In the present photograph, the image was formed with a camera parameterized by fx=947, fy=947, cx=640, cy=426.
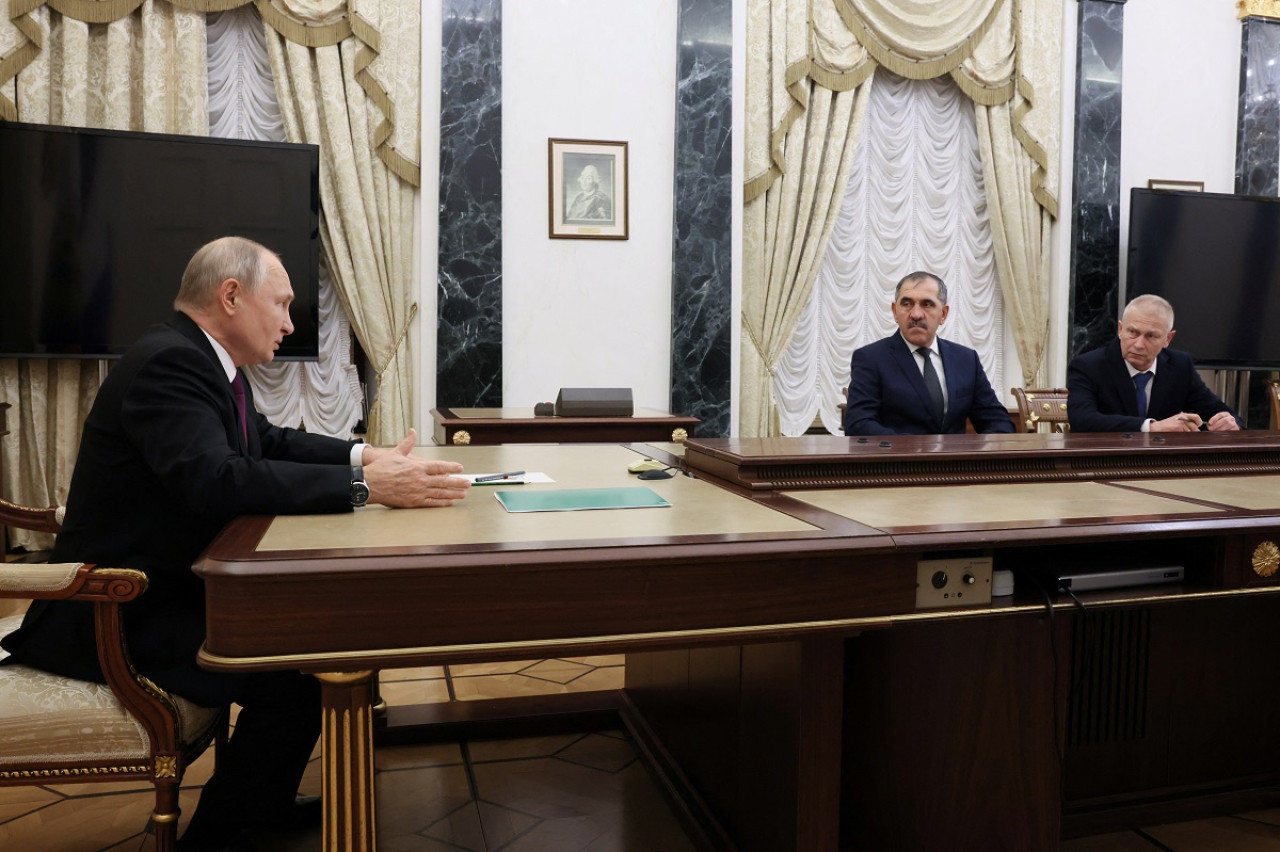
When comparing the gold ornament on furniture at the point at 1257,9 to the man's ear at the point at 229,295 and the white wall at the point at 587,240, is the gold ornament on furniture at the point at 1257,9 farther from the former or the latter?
the man's ear at the point at 229,295

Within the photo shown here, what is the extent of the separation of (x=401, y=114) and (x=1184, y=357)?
414cm

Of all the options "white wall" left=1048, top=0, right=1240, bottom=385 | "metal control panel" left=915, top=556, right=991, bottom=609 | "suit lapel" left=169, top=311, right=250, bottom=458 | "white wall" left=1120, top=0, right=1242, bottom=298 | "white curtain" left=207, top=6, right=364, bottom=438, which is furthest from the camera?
"white wall" left=1120, top=0, right=1242, bottom=298

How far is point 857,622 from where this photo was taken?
61.5 inches

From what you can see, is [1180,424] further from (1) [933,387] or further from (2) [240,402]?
(2) [240,402]

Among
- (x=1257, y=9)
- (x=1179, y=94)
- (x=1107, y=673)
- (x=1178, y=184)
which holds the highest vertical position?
(x=1257, y=9)

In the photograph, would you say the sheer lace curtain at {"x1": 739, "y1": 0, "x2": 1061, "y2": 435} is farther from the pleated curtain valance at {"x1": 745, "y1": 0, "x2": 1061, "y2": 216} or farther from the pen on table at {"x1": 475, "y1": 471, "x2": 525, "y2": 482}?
the pen on table at {"x1": 475, "y1": 471, "x2": 525, "y2": 482}

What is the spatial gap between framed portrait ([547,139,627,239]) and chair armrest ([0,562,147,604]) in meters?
4.12

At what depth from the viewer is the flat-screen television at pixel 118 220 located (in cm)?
471

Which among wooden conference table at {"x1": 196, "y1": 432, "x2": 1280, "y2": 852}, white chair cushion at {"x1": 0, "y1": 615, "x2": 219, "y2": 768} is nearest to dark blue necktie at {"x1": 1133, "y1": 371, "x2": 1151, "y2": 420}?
wooden conference table at {"x1": 196, "y1": 432, "x2": 1280, "y2": 852}

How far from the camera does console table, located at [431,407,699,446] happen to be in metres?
3.96

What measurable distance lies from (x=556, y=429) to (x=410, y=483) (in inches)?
89.6

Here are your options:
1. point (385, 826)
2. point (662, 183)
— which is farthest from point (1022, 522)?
point (662, 183)

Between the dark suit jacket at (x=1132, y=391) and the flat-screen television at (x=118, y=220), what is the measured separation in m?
3.92

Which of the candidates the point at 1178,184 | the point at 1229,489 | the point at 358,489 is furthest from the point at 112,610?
the point at 1178,184
